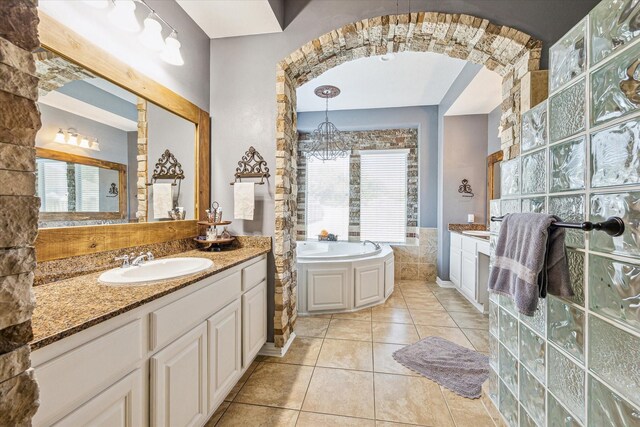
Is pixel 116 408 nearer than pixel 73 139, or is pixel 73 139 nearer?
pixel 116 408

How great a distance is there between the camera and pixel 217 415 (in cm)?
167

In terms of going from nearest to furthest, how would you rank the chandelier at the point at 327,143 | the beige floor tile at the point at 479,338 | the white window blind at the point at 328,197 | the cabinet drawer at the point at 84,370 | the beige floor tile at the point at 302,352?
1. the cabinet drawer at the point at 84,370
2. the beige floor tile at the point at 302,352
3. the beige floor tile at the point at 479,338
4. the chandelier at the point at 327,143
5. the white window blind at the point at 328,197

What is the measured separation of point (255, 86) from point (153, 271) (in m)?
1.62

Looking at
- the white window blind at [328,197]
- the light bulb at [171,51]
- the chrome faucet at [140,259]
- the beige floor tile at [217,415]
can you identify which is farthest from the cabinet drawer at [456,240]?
the light bulb at [171,51]

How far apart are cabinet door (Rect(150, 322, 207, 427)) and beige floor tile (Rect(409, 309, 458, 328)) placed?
227 centimetres

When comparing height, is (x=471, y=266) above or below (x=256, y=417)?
above

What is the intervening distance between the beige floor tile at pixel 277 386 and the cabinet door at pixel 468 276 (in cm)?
232

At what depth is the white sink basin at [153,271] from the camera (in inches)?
49.0

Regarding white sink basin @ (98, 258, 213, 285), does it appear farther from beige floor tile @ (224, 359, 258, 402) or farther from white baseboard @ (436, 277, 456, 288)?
white baseboard @ (436, 277, 456, 288)

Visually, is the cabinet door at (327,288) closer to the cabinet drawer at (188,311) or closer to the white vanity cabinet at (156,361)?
the white vanity cabinet at (156,361)

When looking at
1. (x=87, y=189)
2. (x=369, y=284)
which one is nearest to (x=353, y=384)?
(x=369, y=284)

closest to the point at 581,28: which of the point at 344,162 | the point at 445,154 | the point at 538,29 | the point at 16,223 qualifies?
the point at 538,29

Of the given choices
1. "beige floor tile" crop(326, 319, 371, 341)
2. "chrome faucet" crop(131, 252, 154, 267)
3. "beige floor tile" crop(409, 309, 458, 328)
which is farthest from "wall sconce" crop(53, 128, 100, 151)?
"beige floor tile" crop(409, 309, 458, 328)

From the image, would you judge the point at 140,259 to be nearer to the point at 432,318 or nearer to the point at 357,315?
the point at 357,315
